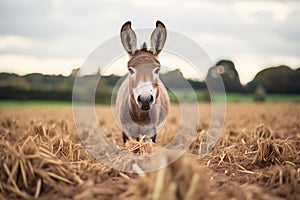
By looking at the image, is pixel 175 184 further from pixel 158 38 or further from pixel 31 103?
pixel 31 103

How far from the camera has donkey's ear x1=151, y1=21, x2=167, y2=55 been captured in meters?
5.85

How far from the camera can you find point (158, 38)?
19.8ft

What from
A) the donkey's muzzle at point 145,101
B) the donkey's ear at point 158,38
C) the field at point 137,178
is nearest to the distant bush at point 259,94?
the donkey's ear at point 158,38

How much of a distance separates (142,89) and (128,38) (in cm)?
105

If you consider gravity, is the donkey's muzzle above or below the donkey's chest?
above

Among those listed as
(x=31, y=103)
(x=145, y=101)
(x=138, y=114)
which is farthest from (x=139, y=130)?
(x=31, y=103)

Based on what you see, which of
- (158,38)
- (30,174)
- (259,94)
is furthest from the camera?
(259,94)

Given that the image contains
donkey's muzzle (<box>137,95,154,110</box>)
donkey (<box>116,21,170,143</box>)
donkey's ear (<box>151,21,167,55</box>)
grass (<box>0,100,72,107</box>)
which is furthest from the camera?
grass (<box>0,100,72,107</box>)

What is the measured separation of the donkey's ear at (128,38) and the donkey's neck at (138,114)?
0.92m

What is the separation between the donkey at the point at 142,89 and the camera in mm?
5691

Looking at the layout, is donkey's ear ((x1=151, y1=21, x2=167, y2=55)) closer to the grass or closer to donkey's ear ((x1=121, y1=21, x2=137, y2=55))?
donkey's ear ((x1=121, y1=21, x2=137, y2=55))

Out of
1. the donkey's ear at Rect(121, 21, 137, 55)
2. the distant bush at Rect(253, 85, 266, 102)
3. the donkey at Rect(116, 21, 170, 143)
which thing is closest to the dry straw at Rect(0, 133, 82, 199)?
the donkey at Rect(116, 21, 170, 143)

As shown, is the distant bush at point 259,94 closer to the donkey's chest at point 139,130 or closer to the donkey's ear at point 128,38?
the donkey's chest at point 139,130

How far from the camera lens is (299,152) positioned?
18.6ft
